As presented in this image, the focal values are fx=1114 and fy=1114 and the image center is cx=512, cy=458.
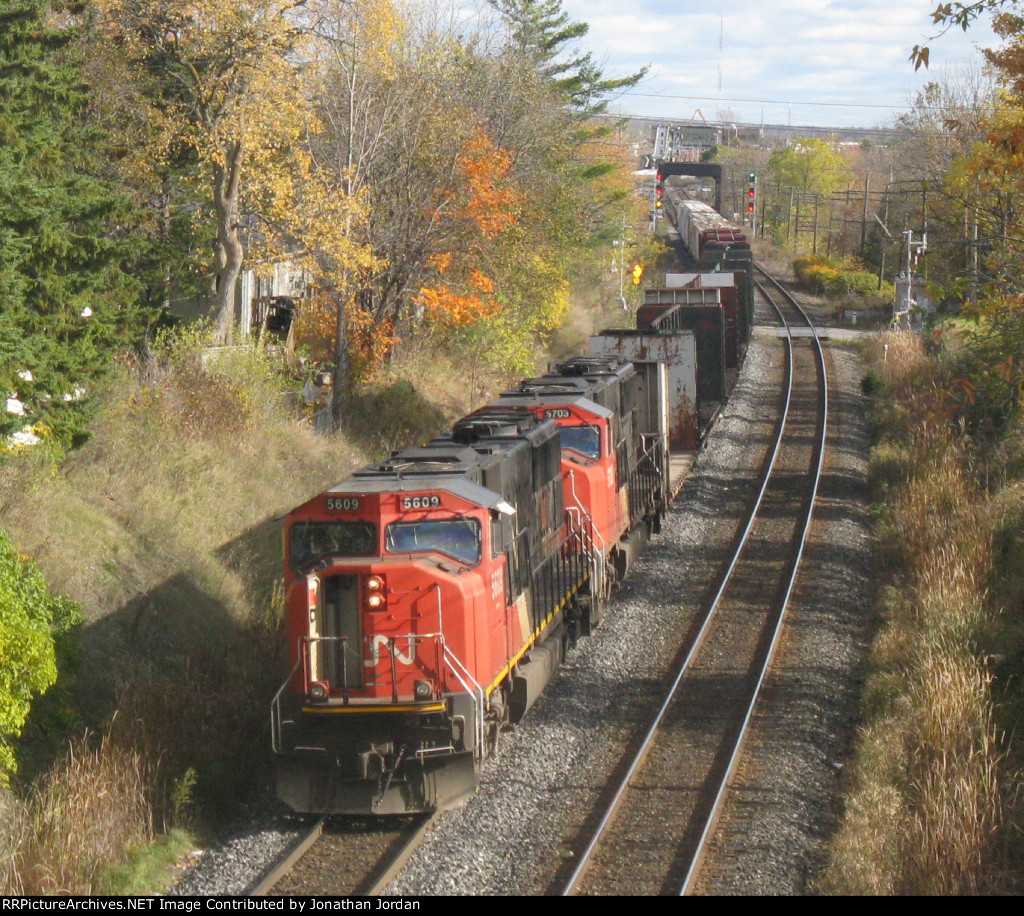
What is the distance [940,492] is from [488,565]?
43.5ft

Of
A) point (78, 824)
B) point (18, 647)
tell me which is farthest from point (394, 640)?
point (18, 647)

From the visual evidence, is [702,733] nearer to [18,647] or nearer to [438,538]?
[438,538]

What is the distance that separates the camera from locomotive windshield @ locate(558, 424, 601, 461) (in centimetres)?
1609

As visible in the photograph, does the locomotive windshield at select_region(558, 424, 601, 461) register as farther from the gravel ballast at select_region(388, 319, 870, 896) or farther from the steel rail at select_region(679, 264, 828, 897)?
the steel rail at select_region(679, 264, 828, 897)

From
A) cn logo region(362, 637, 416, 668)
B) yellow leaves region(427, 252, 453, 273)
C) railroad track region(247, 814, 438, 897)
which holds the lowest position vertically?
railroad track region(247, 814, 438, 897)

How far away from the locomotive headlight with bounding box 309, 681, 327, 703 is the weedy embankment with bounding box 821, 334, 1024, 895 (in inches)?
186

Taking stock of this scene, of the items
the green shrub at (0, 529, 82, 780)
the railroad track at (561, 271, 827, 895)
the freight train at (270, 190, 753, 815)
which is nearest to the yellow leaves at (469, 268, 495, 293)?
the railroad track at (561, 271, 827, 895)

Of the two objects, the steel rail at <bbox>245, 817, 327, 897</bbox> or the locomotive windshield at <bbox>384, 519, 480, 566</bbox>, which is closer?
the steel rail at <bbox>245, 817, 327, 897</bbox>

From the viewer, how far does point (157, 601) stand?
52.3ft

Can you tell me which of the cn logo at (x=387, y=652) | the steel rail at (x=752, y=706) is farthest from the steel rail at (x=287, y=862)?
the steel rail at (x=752, y=706)

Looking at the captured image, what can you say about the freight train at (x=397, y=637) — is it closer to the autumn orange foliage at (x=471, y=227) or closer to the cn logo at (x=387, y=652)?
the cn logo at (x=387, y=652)

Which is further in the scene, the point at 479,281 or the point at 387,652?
the point at 479,281

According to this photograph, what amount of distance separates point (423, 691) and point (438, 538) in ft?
4.76

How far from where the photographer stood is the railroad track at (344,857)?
9.42 metres
